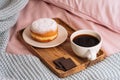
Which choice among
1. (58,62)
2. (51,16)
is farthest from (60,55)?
(51,16)

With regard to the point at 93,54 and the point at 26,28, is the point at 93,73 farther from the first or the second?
the point at 26,28

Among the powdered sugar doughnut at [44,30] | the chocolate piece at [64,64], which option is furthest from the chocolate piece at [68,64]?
the powdered sugar doughnut at [44,30]

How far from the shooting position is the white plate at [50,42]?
2.59ft

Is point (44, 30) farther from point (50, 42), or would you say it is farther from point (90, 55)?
point (90, 55)

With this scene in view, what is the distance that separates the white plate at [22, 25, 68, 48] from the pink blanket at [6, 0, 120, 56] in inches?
1.0

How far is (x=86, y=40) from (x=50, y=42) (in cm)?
11

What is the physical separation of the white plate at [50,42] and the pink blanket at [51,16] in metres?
0.02

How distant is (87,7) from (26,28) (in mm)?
204

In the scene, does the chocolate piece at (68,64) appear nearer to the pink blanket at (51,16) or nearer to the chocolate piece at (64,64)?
the chocolate piece at (64,64)

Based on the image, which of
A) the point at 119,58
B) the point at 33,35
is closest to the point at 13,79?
the point at 33,35

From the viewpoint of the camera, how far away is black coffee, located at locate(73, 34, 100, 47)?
74 cm

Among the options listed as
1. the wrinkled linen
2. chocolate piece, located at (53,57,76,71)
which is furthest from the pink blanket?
chocolate piece, located at (53,57,76,71)

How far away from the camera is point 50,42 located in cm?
80

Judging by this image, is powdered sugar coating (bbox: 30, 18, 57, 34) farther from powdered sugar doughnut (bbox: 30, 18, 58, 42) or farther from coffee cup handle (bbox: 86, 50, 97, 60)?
coffee cup handle (bbox: 86, 50, 97, 60)
